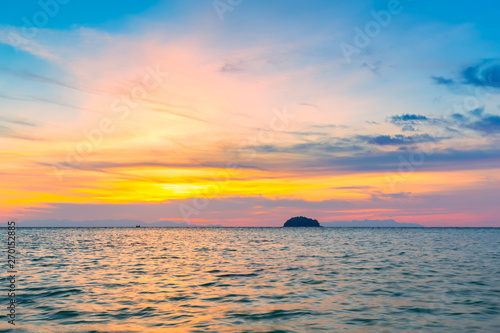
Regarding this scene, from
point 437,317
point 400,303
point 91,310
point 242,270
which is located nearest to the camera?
point 437,317

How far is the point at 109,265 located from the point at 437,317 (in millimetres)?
32099

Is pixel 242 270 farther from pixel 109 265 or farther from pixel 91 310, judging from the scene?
pixel 91 310

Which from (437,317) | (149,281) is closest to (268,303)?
(437,317)

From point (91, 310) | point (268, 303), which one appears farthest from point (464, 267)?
point (91, 310)

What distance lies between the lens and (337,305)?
20.9m

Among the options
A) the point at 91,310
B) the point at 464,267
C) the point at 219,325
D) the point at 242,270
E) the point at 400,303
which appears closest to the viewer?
the point at 219,325

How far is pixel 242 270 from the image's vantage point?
35531mm

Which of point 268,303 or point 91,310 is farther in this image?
point 268,303

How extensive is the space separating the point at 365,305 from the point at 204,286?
11.7m

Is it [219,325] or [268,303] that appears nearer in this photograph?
[219,325]

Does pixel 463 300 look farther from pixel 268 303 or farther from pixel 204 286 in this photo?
pixel 204 286

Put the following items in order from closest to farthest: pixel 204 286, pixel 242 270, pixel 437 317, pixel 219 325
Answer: pixel 219 325
pixel 437 317
pixel 204 286
pixel 242 270

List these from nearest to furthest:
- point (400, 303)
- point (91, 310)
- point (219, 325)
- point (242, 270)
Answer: point (219, 325), point (91, 310), point (400, 303), point (242, 270)

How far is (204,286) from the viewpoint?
27.0 meters
